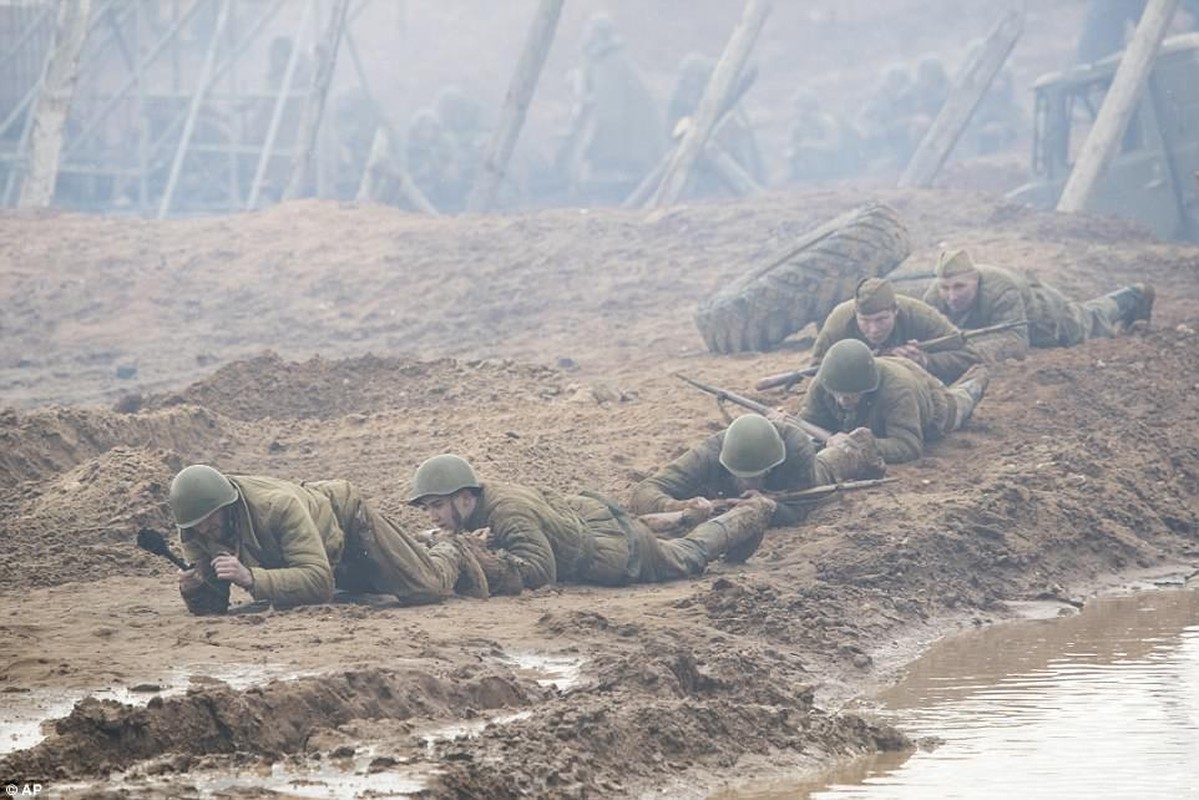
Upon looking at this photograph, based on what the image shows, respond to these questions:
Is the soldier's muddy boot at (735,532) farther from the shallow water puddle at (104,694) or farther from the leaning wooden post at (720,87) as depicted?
the leaning wooden post at (720,87)

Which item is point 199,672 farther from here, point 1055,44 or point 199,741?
point 1055,44

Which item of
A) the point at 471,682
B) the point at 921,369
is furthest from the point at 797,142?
the point at 471,682

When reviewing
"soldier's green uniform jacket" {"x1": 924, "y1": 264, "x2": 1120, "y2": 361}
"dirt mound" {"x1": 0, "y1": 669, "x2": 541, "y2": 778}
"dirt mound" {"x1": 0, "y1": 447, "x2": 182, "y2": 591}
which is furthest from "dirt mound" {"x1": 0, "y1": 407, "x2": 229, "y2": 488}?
"dirt mound" {"x1": 0, "y1": 669, "x2": 541, "y2": 778}

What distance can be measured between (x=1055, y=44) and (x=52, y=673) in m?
37.3

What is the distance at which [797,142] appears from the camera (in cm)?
3359

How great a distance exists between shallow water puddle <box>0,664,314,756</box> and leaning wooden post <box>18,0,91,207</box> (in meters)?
16.3

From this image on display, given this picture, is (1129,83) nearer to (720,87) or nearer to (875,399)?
(720,87)

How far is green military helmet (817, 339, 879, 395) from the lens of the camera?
1116 centimetres

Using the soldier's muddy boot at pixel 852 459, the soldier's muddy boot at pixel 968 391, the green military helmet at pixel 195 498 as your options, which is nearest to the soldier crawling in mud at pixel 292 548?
the green military helmet at pixel 195 498

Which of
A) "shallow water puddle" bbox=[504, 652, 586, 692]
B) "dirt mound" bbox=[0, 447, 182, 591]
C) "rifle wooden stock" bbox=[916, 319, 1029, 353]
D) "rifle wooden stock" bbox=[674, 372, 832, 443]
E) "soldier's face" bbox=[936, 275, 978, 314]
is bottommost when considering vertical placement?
"dirt mound" bbox=[0, 447, 182, 591]

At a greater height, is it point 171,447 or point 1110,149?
point 1110,149

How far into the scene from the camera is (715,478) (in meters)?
10.2

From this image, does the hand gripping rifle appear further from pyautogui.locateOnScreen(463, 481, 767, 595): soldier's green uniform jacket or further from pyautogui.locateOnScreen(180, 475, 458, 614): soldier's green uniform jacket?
pyautogui.locateOnScreen(180, 475, 458, 614): soldier's green uniform jacket

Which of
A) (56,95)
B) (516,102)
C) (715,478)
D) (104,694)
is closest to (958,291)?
(715,478)
